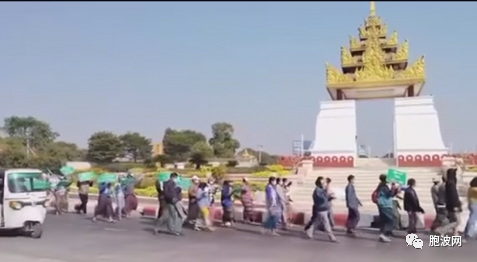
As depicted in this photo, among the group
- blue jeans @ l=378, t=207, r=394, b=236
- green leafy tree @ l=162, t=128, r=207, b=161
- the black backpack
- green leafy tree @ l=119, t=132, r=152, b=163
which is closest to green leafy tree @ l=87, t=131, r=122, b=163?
green leafy tree @ l=119, t=132, r=152, b=163

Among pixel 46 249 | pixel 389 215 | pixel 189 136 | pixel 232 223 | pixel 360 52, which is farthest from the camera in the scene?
pixel 189 136

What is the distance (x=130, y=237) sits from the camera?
12094 millimetres

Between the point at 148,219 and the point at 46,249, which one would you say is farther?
the point at 148,219

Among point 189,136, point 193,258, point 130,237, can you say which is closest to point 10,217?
point 130,237

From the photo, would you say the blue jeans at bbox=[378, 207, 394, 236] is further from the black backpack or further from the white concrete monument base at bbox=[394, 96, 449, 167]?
the white concrete monument base at bbox=[394, 96, 449, 167]

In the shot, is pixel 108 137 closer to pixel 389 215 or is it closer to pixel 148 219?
pixel 148 219

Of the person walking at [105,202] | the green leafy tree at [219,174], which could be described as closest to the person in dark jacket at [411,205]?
the person walking at [105,202]

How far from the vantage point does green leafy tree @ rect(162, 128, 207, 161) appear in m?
48.8

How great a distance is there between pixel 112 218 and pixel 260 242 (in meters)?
6.29

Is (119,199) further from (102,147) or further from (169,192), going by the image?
(102,147)

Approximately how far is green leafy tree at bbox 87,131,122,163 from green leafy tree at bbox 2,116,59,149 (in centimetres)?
578

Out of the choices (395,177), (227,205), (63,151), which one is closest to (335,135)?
(395,177)

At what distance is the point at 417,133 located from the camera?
94.5 ft

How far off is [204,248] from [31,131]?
18.3 m
